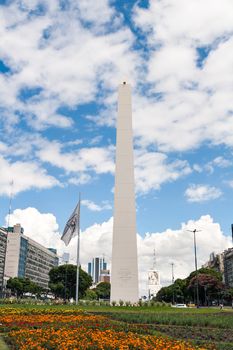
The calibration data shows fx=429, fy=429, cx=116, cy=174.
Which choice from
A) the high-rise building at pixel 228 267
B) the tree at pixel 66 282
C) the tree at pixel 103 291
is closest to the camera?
the tree at pixel 66 282

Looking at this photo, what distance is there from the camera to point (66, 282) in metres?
96.1

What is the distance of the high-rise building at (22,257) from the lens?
139625mm

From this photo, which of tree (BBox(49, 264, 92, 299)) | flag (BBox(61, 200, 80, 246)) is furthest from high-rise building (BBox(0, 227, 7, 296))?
flag (BBox(61, 200, 80, 246))

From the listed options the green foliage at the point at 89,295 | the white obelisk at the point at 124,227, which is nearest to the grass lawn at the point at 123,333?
the white obelisk at the point at 124,227

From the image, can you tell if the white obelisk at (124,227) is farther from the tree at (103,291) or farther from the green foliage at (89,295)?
the tree at (103,291)

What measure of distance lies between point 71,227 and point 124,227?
492 cm

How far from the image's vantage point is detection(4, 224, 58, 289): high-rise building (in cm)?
13962

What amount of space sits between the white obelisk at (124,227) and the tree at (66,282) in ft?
193

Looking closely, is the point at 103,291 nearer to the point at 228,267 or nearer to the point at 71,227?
the point at 228,267

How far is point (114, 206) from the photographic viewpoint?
134ft

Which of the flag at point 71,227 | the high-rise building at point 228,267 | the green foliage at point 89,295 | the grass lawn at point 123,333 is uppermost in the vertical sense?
the high-rise building at point 228,267

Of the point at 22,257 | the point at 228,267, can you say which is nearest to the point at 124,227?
the point at 22,257

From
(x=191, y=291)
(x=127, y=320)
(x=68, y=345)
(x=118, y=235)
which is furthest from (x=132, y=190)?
(x=191, y=291)

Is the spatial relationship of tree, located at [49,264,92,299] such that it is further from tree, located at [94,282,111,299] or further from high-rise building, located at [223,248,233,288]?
high-rise building, located at [223,248,233,288]
